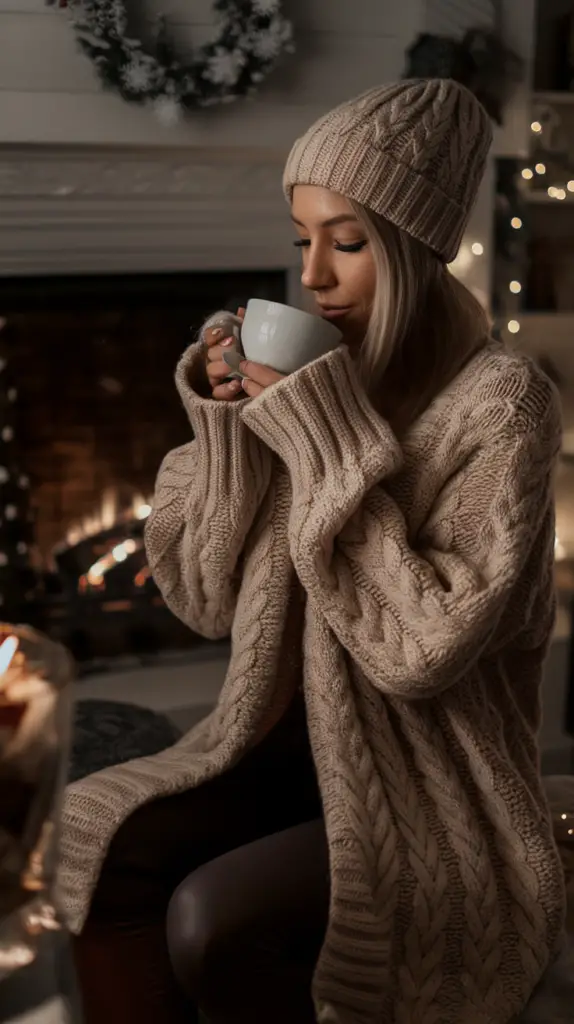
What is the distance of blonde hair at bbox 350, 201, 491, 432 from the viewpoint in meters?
1.19

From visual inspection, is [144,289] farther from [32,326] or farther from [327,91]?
[327,91]

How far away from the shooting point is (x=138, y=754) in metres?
1.91

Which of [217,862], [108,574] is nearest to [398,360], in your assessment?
[217,862]

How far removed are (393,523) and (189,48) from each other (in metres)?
1.49

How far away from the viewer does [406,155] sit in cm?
117

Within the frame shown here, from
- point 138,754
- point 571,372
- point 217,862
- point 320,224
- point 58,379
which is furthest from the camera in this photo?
point 571,372

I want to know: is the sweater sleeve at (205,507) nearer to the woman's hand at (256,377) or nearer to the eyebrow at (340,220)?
the woman's hand at (256,377)

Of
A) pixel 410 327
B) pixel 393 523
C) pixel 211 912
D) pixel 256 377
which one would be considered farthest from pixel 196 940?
pixel 410 327

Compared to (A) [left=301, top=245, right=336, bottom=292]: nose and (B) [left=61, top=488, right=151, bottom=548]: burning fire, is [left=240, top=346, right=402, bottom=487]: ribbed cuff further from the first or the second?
(B) [left=61, top=488, right=151, bottom=548]: burning fire

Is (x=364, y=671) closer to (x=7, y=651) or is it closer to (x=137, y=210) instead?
(x=7, y=651)

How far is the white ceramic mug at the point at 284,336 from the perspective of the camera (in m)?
1.10

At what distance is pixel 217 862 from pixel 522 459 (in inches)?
19.1

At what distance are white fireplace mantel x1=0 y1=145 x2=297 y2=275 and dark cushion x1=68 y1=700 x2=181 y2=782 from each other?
93cm

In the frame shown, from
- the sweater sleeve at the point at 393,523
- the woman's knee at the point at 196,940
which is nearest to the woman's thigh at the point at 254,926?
the woman's knee at the point at 196,940
